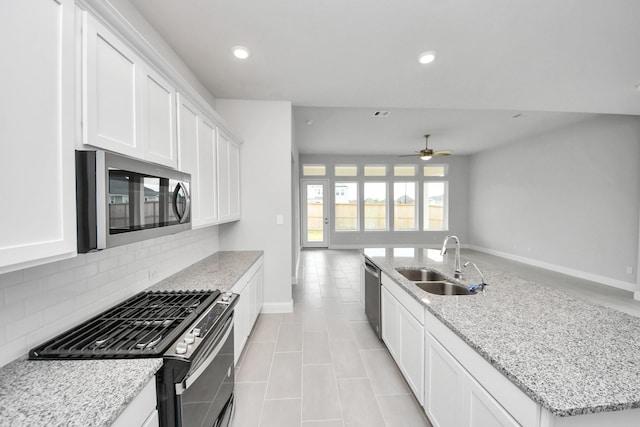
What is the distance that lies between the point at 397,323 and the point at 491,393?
3.70ft

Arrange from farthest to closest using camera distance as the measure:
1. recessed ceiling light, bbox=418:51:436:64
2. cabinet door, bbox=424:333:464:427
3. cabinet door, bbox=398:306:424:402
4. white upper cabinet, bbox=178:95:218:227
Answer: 1. recessed ceiling light, bbox=418:51:436:64
2. white upper cabinet, bbox=178:95:218:227
3. cabinet door, bbox=398:306:424:402
4. cabinet door, bbox=424:333:464:427

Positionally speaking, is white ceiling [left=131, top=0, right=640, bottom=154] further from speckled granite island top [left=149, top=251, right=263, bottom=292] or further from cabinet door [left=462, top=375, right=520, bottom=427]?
cabinet door [left=462, top=375, right=520, bottom=427]

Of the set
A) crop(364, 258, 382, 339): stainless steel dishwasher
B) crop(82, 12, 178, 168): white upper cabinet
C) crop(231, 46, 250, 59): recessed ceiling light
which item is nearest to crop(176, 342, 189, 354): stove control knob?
crop(82, 12, 178, 168): white upper cabinet

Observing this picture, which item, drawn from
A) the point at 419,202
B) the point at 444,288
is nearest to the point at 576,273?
the point at 419,202

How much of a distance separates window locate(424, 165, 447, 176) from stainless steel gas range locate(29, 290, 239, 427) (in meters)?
8.25

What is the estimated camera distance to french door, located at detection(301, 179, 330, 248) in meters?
8.27

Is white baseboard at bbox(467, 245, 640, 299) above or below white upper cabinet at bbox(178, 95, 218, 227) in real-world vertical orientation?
below

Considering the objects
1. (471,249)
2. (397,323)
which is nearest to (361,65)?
(397,323)

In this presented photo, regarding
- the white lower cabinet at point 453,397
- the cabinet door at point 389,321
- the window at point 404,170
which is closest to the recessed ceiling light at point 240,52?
the cabinet door at point 389,321

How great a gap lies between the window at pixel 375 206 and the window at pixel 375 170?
0.30m

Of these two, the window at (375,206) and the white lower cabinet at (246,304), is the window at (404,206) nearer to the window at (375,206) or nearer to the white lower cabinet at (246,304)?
the window at (375,206)

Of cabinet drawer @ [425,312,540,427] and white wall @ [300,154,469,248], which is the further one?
white wall @ [300,154,469,248]

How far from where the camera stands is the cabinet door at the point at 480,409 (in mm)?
959

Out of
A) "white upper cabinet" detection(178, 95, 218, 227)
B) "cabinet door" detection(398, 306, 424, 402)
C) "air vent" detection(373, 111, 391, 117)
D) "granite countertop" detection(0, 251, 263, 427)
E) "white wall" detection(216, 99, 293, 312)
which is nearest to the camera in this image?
"granite countertop" detection(0, 251, 263, 427)
